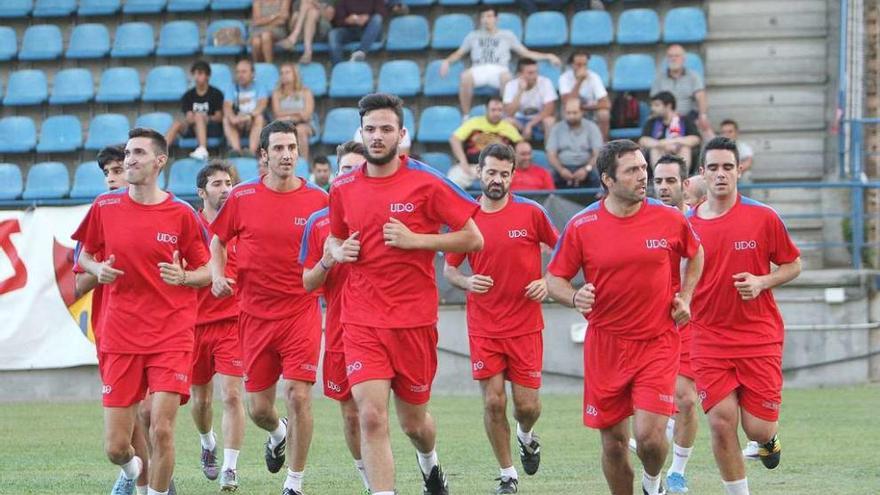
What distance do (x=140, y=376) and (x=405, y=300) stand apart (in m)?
1.79

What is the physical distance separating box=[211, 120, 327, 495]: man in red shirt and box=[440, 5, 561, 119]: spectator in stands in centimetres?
958

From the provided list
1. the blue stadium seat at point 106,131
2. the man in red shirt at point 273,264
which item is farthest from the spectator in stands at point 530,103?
the man in red shirt at point 273,264

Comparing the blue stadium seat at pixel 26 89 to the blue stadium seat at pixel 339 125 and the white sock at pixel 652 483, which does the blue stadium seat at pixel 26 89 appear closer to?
the blue stadium seat at pixel 339 125

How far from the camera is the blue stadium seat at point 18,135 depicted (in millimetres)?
21078

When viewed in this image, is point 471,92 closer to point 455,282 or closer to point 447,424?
point 447,424

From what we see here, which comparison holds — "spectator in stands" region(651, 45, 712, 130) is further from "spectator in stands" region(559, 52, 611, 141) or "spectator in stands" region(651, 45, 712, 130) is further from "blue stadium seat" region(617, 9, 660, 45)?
"blue stadium seat" region(617, 9, 660, 45)

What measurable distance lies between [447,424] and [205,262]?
542 centimetres

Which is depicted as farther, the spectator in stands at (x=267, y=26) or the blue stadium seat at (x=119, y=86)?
the blue stadium seat at (x=119, y=86)

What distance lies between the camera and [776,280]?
356 inches

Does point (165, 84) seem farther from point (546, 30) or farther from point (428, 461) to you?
point (428, 461)

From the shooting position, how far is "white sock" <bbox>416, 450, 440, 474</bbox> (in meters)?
9.39

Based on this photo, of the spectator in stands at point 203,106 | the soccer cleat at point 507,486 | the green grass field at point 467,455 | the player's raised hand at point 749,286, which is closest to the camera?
the player's raised hand at point 749,286

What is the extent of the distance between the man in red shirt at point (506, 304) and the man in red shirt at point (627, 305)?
204cm

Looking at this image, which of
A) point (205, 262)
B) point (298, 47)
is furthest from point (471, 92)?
point (205, 262)
